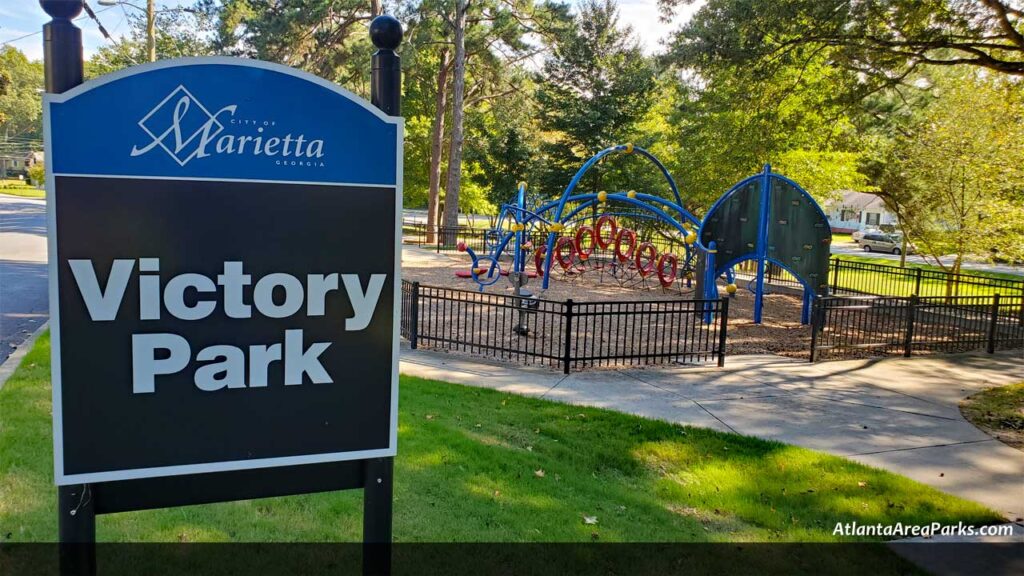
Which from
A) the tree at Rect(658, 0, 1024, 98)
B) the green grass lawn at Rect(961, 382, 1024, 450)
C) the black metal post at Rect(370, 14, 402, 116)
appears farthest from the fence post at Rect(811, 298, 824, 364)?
the black metal post at Rect(370, 14, 402, 116)

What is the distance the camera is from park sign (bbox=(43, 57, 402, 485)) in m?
2.40

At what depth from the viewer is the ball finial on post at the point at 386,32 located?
2.73 meters

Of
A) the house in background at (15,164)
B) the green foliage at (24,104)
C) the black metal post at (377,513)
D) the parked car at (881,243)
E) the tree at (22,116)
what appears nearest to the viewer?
the black metal post at (377,513)

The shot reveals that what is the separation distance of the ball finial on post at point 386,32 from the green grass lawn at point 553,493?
9.18ft

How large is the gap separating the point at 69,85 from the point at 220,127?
0.51 meters

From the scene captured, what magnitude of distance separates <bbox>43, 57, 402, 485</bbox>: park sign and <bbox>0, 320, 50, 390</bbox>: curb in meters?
5.55

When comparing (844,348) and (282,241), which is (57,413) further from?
(844,348)

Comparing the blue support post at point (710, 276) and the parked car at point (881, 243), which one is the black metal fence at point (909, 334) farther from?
the parked car at point (881, 243)

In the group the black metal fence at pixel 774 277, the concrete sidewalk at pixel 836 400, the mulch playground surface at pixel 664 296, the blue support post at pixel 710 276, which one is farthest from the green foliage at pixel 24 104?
the concrete sidewalk at pixel 836 400

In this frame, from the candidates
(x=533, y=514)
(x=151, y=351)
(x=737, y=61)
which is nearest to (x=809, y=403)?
(x=533, y=514)

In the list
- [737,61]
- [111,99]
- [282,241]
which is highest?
[737,61]

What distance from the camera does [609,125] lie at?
30000mm

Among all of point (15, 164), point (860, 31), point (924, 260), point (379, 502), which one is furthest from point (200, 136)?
point (15, 164)

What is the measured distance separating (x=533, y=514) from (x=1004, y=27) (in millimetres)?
10081
